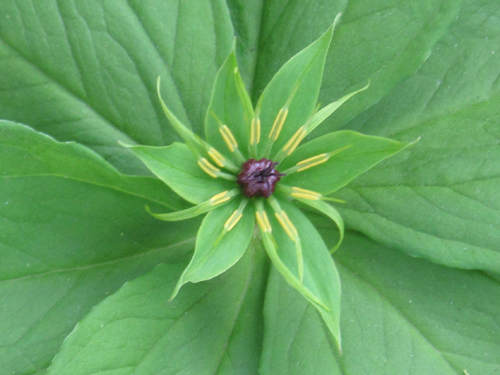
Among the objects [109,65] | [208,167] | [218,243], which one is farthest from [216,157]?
[109,65]

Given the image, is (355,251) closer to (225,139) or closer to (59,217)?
(225,139)

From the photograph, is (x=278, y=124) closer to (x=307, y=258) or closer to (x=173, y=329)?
(x=307, y=258)

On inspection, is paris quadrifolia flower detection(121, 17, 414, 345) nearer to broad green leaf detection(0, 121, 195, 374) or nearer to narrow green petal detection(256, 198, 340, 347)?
narrow green petal detection(256, 198, 340, 347)

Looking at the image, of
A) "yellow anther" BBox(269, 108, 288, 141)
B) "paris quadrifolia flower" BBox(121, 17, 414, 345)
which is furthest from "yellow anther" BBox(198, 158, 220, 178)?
"yellow anther" BBox(269, 108, 288, 141)

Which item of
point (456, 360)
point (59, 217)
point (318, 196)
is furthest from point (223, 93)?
point (456, 360)

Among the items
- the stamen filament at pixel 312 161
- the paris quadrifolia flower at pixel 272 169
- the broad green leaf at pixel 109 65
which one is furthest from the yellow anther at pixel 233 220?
the broad green leaf at pixel 109 65

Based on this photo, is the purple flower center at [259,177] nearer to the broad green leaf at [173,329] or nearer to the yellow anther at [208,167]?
the yellow anther at [208,167]
